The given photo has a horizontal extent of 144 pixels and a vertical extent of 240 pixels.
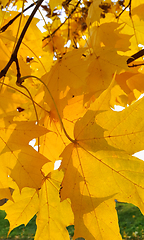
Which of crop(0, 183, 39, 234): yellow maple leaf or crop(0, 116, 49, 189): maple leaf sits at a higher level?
crop(0, 116, 49, 189): maple leaf

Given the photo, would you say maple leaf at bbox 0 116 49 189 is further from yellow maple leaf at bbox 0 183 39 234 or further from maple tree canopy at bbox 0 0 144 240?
yellow maple leaf at bbox 0 183 39 234

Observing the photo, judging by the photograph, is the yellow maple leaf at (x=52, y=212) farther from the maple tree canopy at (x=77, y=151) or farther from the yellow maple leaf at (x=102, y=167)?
the yellow maple leaf at (x=102, y=167)

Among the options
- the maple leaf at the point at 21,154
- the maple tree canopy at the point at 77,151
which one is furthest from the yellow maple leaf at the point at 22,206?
the maple leaf at the point at 21,154

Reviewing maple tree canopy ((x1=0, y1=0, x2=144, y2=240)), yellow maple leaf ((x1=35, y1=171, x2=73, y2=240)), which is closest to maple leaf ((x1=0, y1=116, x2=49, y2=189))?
maple tree canopy ((x1=0, y1=0, x2=144, y2=240))

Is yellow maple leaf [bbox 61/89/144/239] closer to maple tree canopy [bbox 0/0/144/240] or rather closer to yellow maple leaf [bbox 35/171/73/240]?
maple tree canopy [bbox 0/0/144/240]

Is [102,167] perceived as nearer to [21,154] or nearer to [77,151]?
[77,151]

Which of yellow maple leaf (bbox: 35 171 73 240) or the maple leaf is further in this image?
yellow maple leaf (bbox: 35 171 73 240)

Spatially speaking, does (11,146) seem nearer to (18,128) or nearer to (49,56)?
(18,128)

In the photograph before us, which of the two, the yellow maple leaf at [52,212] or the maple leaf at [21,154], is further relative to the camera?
the yellow maple leaf at [52,212]

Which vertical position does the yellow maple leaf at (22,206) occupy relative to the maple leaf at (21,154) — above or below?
below

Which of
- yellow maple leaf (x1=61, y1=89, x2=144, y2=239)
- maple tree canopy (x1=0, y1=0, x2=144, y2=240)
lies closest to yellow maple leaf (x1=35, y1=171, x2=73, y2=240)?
maple tree canopy (x1=0, y1=0, x2=144, y2=240)

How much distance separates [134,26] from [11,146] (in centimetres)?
76

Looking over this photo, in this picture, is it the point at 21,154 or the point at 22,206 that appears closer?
the point at 21,154

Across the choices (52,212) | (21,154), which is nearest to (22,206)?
(52,212)
